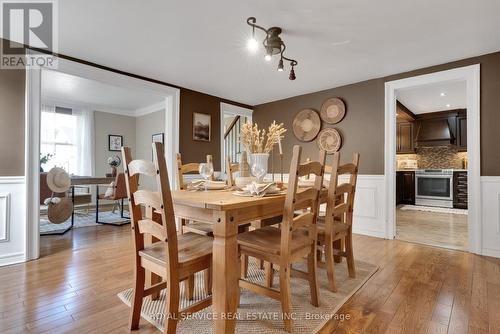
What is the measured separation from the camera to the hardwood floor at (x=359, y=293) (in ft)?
5.08

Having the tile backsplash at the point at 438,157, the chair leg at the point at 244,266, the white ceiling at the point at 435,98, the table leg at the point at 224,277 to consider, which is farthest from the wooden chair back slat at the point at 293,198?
the tile backsplash at the point at 438,157

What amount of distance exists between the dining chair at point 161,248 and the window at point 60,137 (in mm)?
5167

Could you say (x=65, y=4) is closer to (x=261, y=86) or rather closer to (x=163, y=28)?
(x=163, y=28)

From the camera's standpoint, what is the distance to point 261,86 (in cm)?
411

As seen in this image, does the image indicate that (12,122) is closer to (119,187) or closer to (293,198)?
(119,187)

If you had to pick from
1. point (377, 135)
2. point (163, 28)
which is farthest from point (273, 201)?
point (377, 135)

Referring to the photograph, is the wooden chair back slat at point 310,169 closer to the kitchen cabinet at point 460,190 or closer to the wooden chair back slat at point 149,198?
the wooden chair back slat at point 149,198

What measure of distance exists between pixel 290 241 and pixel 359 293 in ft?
3.10

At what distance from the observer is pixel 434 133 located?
627cm

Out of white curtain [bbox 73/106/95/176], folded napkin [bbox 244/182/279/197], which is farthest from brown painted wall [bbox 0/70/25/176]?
white curtain [bbox 73/106/95/176]

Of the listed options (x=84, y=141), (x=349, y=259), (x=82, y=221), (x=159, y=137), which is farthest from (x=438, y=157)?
(x=84, y=141)

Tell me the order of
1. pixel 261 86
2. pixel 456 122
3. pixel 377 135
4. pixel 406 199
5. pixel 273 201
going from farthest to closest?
pixel 406 199, pixel 456 122, pixel 261 86, pixel 377 135, pixel 273 201

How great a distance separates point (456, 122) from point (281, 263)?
22.4 feet

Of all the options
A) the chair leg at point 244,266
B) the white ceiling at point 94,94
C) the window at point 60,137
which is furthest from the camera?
the window at point 60,137
